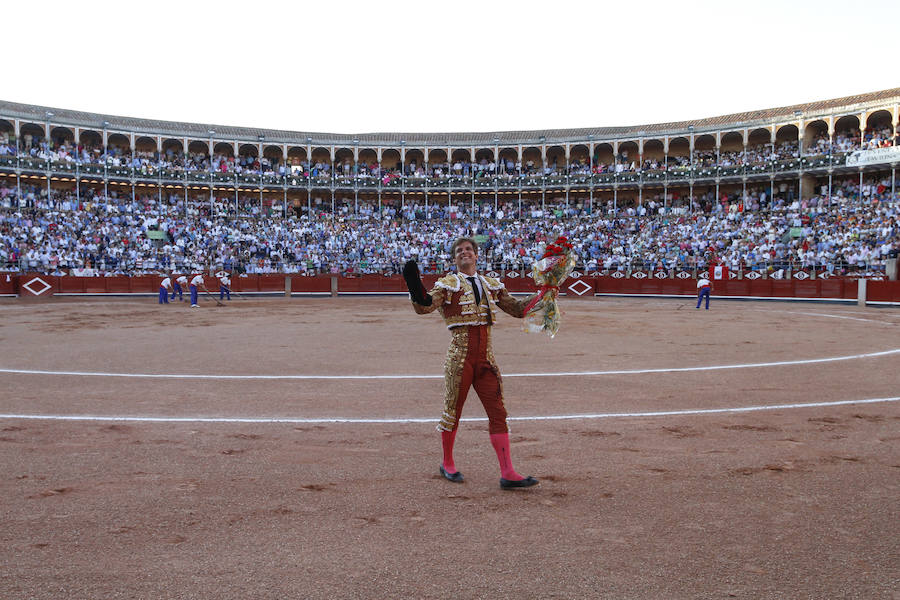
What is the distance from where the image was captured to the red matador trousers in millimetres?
4219

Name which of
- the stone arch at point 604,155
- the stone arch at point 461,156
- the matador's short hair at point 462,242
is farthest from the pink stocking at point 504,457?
the stone arch at point 461,156

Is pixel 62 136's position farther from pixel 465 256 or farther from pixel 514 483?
pixel 514 483

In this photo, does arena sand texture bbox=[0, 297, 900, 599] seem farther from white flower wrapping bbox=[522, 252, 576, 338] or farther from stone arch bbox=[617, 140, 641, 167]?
stone arch bbox=[617, 140, 641, 167]

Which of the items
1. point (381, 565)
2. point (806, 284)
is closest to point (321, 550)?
point (381, 565)

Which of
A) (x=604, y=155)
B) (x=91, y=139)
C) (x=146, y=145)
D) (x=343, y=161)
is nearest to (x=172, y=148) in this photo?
(x=146, y=145)

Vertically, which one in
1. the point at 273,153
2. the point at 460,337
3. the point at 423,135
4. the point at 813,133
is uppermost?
the point at 423,135

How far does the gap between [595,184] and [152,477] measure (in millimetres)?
43792

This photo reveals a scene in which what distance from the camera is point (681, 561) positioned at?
3039 millimetres

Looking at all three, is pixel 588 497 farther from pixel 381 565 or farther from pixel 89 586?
pixel 89 586

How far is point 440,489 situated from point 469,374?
712 millimetres

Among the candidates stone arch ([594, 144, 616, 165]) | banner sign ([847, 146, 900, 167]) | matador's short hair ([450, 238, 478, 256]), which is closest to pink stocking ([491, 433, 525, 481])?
matador's short hair ([450, 238, 478, 256])

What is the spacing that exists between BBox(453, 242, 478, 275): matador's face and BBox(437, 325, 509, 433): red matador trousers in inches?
14.8

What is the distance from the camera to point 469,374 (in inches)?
167

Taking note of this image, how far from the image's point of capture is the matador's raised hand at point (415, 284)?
3752 millimetres
